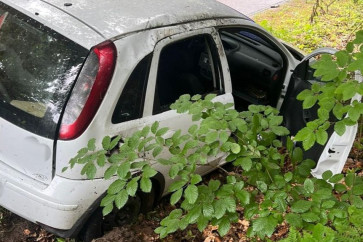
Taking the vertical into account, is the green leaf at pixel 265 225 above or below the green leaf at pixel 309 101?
below

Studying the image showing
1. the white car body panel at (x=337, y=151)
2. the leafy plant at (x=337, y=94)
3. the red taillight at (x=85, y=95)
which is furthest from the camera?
the white car body panel at (x=337, y=151)

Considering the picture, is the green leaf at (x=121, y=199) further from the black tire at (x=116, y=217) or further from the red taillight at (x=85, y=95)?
the black tire at (x=116, y=217)

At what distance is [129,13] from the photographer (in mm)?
3148

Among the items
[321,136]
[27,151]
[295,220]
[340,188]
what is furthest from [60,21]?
[340,188]

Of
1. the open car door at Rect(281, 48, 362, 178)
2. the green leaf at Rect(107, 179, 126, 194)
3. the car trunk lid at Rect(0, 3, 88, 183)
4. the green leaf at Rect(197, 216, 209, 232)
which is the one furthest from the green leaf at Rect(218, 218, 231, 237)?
the open car door at Rect(281, 48, 362, 178)

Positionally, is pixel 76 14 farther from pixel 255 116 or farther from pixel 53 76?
pixel 255 116

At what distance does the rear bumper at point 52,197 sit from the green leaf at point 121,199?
813mm

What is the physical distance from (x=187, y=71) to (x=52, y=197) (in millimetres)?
1571

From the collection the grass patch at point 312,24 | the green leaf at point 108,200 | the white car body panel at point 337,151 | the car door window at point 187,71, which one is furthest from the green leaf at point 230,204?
the grass patch at point 312,24

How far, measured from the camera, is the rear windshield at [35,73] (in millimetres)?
2771

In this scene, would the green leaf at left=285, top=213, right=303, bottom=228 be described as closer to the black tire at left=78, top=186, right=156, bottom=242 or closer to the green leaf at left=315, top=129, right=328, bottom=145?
the green leaf at left=315, top=129, right=328, bottom=145

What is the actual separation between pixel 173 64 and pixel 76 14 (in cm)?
87

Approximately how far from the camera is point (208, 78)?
374cm

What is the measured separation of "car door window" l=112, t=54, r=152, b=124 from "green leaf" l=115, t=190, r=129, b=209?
86 cm
